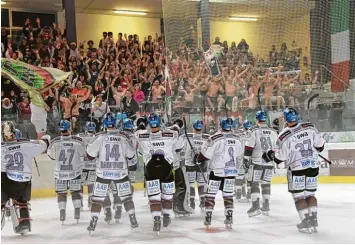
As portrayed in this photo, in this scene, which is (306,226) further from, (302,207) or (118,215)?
(118,215)

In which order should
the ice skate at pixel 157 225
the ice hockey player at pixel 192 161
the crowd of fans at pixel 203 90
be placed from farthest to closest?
the crowd of fans at pixel 203 90 < the ice hockey player at pixel 192 161 < the ice skate at pixel 157 225

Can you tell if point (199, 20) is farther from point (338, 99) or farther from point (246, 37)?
point (338, 99)

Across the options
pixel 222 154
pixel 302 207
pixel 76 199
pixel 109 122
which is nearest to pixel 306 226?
pixel 302 207

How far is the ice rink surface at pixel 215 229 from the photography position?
5129 mm

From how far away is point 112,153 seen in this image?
18.4ft

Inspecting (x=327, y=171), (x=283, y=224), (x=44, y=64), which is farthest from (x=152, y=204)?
(x=44, y=64)

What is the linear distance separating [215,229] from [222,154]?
2.70ft

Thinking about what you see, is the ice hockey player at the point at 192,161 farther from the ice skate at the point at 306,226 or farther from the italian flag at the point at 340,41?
the italian flag at the point at 340,41

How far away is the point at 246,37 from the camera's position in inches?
389

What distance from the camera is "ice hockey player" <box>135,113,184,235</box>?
17.9ft

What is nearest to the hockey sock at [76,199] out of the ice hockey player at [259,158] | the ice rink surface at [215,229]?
the ice rink surface at [215,229]

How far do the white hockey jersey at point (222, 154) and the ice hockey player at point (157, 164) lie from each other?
396mm

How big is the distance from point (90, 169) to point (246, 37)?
431 centimetres

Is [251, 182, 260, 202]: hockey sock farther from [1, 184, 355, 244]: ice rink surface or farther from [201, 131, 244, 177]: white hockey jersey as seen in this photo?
[201, 131, 244, 177]: white hockey jersey
